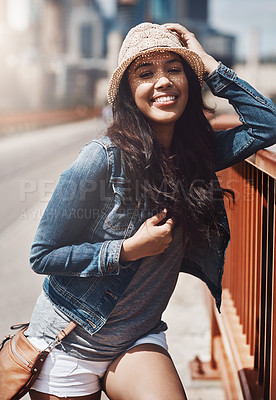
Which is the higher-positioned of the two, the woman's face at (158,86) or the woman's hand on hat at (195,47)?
the woman's hand on hat at (195,47)

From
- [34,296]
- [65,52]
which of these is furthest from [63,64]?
[34,296]

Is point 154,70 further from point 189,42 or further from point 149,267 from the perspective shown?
point 149,267

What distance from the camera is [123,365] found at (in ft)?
5.51

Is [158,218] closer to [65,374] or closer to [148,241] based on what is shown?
[148,241]

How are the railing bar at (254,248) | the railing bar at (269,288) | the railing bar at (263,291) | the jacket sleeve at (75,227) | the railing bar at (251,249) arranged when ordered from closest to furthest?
the jacket sleeve at (75,227)
the railing bar at (269,288)
the railing bar at (263,291)
the railing bar at (254,248)
the railing bar at (251,249)

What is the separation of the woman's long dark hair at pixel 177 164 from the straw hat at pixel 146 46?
0.03 m

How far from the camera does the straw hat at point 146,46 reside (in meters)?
1.65

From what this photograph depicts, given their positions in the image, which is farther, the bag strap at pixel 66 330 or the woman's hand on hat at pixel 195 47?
the woman's hand on hat at pixel 195 47

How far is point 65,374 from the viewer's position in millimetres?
1658

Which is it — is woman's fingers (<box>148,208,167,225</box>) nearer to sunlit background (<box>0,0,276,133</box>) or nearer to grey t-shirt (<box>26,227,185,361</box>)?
grey t-shirt (<box>26,227,185,361</box>)

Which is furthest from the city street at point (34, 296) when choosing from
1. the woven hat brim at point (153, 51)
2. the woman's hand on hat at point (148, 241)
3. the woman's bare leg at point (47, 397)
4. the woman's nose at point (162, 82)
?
the woman's bare leg at point (47, 397)

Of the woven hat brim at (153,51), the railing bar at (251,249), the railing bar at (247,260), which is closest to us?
the woven hat brim at (153,51)

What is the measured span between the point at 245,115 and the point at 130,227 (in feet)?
1.93

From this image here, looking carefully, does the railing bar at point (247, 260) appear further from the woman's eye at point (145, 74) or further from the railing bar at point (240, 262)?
the woman's eye at point (145, 74)
